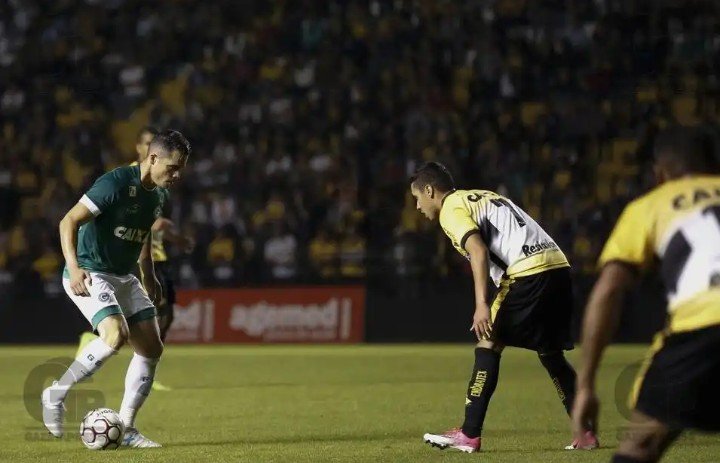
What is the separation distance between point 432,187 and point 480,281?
0.90 meters

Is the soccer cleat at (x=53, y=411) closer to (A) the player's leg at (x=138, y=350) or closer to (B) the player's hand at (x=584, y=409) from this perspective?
(A) the player's leg at (x=138, y=350)

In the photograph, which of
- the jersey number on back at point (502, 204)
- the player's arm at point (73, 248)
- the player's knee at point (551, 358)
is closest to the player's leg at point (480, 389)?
the player's knee at point (551, 358)

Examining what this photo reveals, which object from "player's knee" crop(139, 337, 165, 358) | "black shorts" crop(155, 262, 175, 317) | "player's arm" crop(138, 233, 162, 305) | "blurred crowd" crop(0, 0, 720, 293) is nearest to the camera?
"player's knee" crop(139, 337, 165, 358)

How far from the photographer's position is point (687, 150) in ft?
14.4

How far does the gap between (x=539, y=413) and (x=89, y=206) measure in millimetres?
4270

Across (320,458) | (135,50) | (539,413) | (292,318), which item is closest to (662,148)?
(320,458)

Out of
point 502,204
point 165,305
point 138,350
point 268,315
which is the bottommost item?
point 268,315

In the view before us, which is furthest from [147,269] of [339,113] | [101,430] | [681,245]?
[339,113]

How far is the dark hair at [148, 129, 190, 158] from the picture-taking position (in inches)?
312

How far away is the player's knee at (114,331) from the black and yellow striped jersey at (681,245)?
4300mm

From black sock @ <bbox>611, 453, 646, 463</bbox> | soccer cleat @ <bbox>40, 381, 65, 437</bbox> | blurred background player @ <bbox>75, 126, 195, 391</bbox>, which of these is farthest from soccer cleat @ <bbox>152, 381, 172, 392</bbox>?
black sock @ <bbox>611, 453, 646, 463</bbox>

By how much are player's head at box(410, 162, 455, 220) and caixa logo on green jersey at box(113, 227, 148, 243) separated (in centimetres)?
184

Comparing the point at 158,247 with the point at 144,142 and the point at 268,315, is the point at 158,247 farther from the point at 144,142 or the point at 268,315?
the point at 268,315

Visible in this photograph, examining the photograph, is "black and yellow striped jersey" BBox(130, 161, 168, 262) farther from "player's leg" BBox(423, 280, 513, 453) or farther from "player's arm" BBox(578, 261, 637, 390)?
"player's arm" BBox(578, 261, 637, 390)
